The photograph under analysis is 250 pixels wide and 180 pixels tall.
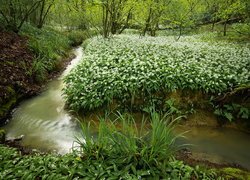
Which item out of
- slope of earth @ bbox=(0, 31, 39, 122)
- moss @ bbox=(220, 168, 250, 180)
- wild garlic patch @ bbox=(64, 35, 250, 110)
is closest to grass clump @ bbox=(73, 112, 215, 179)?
moss @ bbox=(220, 168, 250, 180)

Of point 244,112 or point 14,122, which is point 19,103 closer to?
point 14,122

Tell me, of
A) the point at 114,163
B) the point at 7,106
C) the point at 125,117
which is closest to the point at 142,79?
the point at 125,117

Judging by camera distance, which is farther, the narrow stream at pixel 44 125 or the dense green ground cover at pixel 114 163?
the narrow stream at pixel 44 125

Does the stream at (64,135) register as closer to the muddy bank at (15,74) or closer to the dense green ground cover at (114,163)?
the muddy bank at (15,74)

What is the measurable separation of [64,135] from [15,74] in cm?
384

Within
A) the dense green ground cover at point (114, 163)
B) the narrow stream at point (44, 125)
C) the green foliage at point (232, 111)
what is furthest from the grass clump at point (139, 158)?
the green foliage at point (232, 111)

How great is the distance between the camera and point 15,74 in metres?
8.53

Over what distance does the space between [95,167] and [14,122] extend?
3835 millimetres

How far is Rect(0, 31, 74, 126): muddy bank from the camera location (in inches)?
286

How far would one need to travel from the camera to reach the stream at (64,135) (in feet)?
18.0

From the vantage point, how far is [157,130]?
380 centimetres

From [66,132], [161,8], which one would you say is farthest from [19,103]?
[161,8]

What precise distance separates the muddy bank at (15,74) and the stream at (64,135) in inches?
13.9

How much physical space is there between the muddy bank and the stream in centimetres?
35
